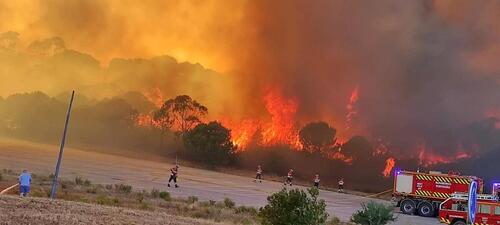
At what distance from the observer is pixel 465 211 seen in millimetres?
27188

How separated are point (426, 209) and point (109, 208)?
25303 mm

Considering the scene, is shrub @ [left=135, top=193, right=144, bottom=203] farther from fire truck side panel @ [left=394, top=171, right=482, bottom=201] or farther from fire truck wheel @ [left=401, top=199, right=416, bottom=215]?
fire truck side panel @ [left=394, top=171, right=482, bottom=201]

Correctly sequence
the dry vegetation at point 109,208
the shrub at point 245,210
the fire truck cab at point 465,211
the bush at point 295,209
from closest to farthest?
the bush at point 295,209
the dry vegetation at point 109,208
the shrub at point 245,210
the fire truck cab at point 465,211

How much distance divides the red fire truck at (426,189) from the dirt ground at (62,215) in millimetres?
23406

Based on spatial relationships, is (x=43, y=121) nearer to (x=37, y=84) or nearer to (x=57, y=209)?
(x=37, y=84)

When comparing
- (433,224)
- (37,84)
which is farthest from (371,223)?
(37,84)

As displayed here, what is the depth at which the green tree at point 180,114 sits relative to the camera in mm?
92562

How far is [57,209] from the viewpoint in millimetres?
15016

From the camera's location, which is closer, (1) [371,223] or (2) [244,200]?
(1) [371,223]

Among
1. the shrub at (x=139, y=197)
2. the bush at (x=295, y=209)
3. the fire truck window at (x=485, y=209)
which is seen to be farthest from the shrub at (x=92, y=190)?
the fire truck window at (x=485, y=209)

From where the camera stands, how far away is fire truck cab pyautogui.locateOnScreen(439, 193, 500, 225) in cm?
2581

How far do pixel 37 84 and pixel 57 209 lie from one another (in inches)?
4291

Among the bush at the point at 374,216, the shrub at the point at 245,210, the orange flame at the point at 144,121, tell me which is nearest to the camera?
the bush at the point at 374,216

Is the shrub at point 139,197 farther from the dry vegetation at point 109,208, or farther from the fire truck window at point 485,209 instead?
the fire truck window at point 485,209
